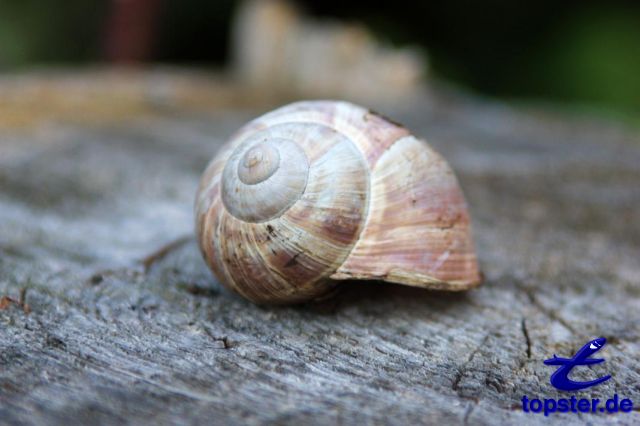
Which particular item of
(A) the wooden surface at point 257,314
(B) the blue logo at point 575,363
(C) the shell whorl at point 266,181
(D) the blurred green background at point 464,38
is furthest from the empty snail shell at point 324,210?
(D) the blurred green background at point 464,38

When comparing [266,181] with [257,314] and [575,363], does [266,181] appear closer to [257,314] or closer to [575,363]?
[257,314]

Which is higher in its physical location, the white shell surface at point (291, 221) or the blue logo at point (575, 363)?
the white shell surface at point (291, 221)

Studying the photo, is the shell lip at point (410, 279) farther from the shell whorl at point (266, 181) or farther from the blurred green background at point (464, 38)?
the blurred green background at point (464, 38)

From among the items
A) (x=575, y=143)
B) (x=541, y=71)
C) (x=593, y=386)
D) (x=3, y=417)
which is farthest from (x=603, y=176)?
(x=541, y=71)


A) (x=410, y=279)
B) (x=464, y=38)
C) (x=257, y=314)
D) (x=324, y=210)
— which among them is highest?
(x=464, y=38)

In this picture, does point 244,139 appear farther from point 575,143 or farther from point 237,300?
point 575,143

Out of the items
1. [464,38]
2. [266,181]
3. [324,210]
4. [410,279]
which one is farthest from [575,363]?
[464,38]
